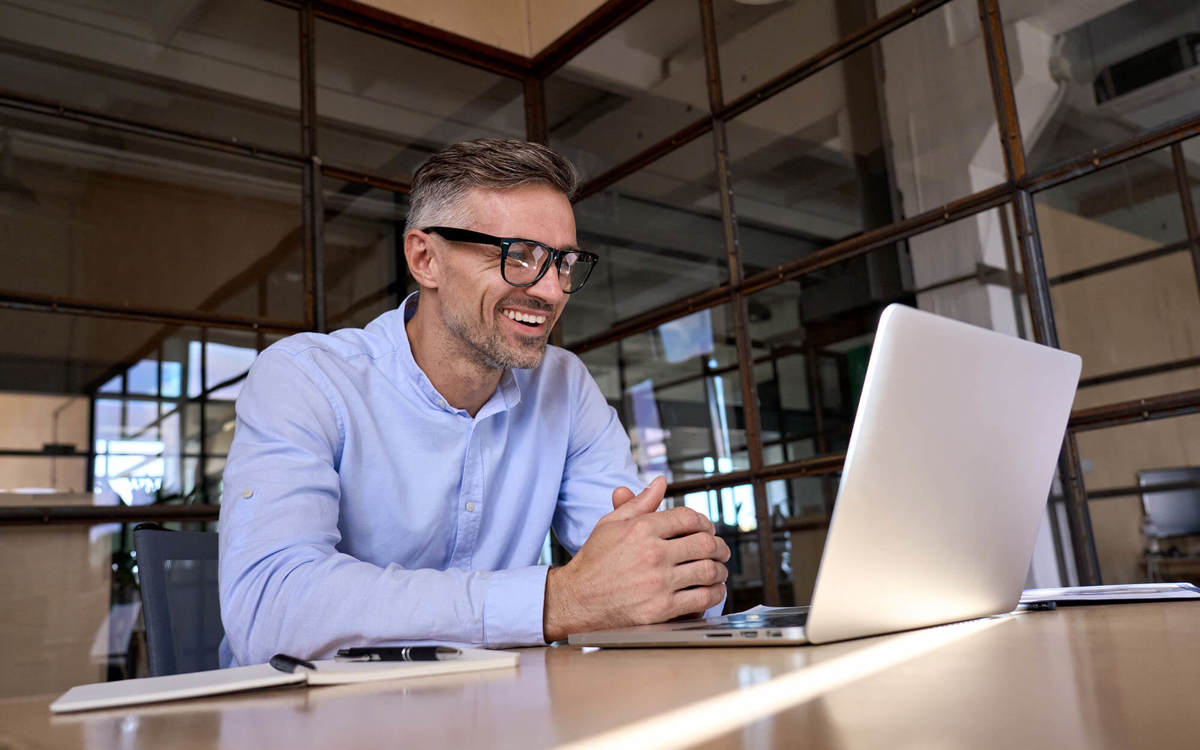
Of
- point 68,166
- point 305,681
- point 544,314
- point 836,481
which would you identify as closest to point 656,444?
point 836,481

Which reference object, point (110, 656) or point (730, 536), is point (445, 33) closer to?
point (730, 536)

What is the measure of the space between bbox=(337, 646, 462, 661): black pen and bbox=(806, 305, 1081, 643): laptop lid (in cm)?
31

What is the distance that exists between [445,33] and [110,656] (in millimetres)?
2471

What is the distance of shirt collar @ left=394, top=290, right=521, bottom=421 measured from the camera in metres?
1.48

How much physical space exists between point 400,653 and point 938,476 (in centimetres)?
49

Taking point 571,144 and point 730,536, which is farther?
point 571,144

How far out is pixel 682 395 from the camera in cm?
311

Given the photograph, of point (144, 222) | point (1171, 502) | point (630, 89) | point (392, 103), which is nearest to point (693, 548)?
point (1171, 502)

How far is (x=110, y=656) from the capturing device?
252cm

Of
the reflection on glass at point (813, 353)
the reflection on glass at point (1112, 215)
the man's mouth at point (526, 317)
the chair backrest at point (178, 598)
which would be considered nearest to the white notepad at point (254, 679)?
the chair backrest at point (178, 598)

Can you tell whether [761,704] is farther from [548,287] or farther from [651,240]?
[651,240]

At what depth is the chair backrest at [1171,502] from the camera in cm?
192

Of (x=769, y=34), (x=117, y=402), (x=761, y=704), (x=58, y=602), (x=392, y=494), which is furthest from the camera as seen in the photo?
(x=769, y=34)

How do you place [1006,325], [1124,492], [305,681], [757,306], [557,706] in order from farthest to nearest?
[757,306] < [1006,325] < [1124,492] < [305,681] < [557,706]
